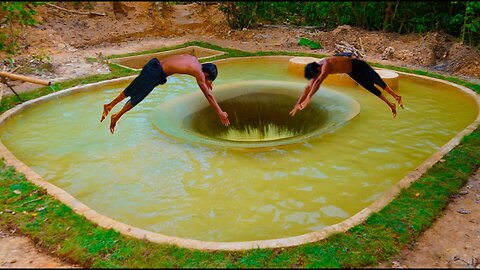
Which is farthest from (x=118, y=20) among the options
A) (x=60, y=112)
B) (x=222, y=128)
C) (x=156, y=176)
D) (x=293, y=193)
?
(x=293, y=193)

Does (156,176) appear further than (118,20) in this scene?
No

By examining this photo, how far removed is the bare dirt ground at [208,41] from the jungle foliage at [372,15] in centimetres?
54

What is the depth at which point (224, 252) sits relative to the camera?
3.72 m

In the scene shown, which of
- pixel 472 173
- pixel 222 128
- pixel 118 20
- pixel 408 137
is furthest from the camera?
pixel 118 20

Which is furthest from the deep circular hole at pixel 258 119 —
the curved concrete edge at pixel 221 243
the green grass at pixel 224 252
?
the green grass at pixel 224 252

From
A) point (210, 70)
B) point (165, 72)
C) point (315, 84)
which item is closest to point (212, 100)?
point (210, 70)

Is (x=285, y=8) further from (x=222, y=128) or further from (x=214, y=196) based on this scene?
(x=214, y=196)

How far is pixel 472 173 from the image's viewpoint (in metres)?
5.21

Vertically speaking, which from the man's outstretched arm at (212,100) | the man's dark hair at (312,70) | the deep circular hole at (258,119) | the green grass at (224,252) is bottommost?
the deep circular hole at (258,119)

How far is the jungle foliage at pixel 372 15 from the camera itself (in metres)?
11.3

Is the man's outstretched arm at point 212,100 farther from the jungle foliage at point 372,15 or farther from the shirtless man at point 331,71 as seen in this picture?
the jungle foliage at point 372,15

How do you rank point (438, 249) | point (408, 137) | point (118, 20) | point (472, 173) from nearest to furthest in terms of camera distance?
1. point (438, 249)
2. point (472, 173)
3. point (408, 137)
4. point (118, 20)

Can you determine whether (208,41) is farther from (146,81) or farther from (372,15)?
(146,81)

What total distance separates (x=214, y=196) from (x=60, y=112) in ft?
15.0
